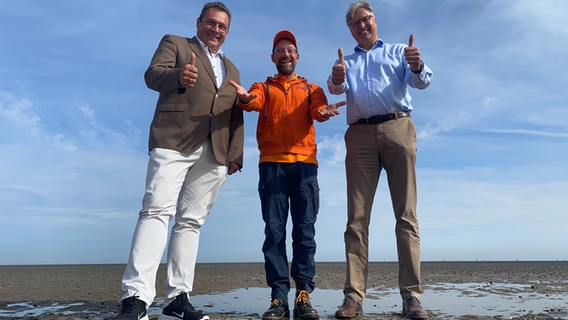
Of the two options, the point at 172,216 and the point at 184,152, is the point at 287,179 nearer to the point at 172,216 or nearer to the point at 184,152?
the point at 184,152

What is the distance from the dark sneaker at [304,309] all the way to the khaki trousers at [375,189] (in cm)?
49

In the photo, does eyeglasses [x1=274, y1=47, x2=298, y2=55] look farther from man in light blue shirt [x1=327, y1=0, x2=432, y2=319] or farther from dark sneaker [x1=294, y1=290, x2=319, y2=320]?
dark sneaker [x1=294, y1=290, x2=319, y2=320]

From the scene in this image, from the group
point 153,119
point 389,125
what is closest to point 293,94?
point 389,125

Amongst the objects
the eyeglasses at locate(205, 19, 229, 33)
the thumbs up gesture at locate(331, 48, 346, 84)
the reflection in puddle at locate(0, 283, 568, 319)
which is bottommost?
the reflection in puddle at locate(0, 283, 568, 319)

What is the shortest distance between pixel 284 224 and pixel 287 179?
1.59 feet

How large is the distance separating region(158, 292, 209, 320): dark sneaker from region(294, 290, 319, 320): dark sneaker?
91cm

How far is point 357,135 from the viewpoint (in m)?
4.96

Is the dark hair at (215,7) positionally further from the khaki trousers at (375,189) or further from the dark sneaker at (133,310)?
the dark sneaker at (133,310)

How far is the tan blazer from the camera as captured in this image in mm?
4211

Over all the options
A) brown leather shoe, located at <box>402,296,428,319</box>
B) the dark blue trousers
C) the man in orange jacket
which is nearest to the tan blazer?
the man in orange jacket

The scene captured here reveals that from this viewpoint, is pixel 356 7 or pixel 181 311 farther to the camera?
pixel 356 7

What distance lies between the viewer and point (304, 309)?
436 centimetres

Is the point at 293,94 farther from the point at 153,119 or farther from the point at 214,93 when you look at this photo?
the point at 153,119

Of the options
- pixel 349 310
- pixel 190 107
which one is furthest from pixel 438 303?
pixel 190 107
